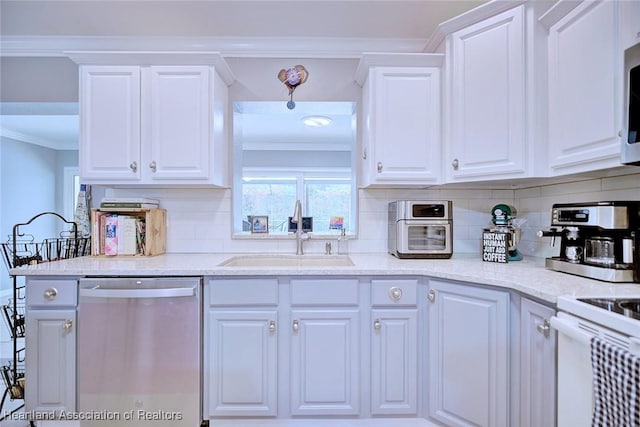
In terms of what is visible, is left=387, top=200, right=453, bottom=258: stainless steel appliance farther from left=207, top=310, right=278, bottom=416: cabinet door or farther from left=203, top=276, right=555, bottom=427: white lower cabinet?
left=207, top=310, right=278, bottom=416: cabinet door

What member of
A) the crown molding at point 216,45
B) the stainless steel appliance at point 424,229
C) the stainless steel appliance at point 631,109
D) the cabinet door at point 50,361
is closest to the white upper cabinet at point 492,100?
the stainless steel appliance at point 424,229

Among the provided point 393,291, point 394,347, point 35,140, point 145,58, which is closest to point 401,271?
point 393,291

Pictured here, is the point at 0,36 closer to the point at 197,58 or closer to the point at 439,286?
the point at 197,58

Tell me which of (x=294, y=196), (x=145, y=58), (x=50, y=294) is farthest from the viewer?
(x=294, y=196)

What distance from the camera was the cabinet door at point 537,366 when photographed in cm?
121

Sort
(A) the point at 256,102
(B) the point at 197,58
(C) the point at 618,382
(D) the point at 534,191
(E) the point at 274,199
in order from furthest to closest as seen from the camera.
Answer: (E) the point at 274,199
(A) the point at 256,102
(D) the point at 534,191
(B) the point at 197,58
(C) the point at 618,382

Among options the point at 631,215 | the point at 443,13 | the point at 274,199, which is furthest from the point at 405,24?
the point at 274,199

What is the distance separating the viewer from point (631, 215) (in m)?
1.31

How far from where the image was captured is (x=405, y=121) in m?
2.00

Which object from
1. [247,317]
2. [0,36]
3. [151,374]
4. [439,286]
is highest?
[0,36]

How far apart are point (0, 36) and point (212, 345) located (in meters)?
2.61

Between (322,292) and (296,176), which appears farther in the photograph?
(296,176)

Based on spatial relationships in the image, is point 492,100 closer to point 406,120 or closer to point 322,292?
point 406,120

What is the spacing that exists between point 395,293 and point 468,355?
17.1 inches
